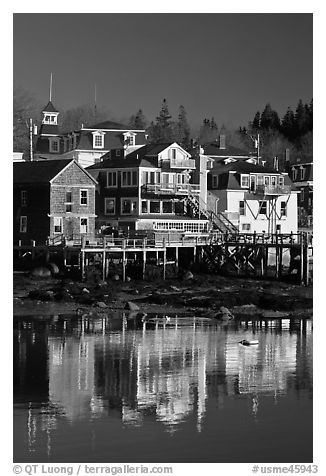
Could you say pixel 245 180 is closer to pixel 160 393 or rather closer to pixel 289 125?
pixel 289 125

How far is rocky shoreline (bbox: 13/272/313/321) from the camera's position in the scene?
1612 inches

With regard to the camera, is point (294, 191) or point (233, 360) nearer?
point (233, 360)

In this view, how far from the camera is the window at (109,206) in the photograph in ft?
208

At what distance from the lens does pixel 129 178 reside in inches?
2498

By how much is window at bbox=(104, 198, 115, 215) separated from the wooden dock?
543cm

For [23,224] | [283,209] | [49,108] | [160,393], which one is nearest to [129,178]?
[23,224]

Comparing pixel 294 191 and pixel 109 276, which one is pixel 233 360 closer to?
pixel 109 276

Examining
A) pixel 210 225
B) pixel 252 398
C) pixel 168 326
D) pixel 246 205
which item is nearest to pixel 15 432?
pixel 252 398

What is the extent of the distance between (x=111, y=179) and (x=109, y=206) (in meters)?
1.72

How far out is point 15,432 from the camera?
22672mm

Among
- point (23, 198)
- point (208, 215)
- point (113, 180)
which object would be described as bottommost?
point (208, 215)

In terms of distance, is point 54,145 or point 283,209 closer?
point 283,209

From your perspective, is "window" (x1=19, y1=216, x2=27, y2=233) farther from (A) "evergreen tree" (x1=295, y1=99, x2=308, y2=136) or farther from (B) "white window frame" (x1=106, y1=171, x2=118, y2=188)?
(A) "evergreen tree" (x1=295, y1=99, x2=308, y2=136)
